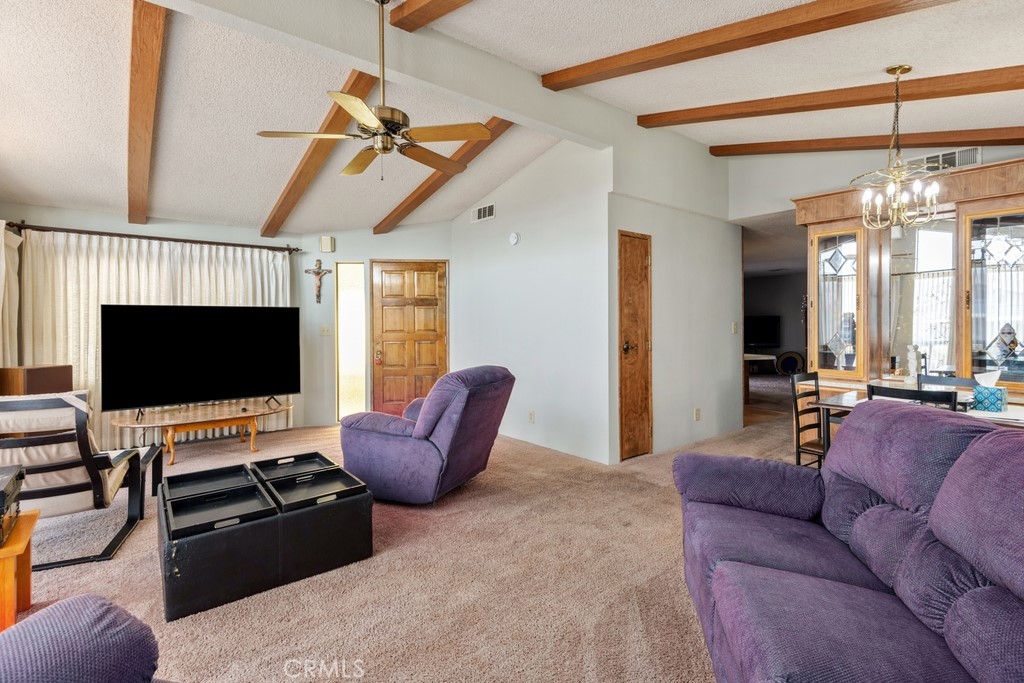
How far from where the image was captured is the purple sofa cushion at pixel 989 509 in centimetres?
117

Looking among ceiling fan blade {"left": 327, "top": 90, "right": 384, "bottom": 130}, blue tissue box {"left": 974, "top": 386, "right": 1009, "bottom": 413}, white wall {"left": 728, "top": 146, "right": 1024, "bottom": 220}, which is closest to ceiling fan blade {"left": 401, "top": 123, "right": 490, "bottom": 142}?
ceiling fan blade {"left": 327, "top": 90, "right": 384, "bottom": 130}

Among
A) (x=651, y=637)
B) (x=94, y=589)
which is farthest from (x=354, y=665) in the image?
(x=94, y=589)

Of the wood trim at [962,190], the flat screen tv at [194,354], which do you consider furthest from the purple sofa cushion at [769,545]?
the flat screen tv at [194,354]

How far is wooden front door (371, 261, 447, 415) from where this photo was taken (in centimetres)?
628

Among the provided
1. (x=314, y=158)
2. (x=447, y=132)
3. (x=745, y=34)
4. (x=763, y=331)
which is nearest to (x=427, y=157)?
(x=447, y=132)

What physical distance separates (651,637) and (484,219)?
15.7 feet

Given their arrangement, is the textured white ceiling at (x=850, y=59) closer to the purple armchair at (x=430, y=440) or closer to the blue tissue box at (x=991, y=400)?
the blue tissue box at (x=991, y=400)

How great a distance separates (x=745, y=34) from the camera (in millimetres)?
2742

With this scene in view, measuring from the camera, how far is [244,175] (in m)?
4.42

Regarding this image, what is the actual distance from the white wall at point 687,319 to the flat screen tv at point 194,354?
11.6 feet

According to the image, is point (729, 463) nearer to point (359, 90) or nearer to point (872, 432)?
point (872, 432)
